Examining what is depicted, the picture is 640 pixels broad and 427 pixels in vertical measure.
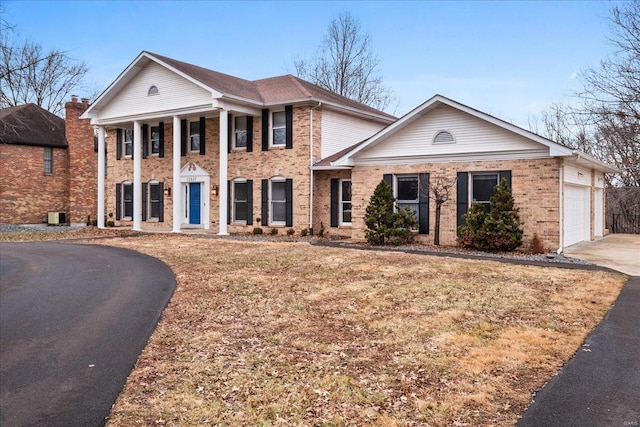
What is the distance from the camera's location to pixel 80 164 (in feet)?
101

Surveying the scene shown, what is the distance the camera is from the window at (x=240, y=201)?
22.7 metres

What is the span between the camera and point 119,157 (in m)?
27.3

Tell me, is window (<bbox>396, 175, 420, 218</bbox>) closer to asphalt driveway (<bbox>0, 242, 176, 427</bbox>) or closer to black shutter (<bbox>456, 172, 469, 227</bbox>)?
black shutter (<bbox>456, 172, 469, 227</bbox>)

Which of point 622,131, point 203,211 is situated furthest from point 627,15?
point 203,211

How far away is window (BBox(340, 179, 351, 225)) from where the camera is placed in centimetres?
2103

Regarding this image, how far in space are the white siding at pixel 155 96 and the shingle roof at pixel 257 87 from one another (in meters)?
0.50

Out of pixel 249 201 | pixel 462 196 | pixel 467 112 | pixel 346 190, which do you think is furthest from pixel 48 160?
pixel 467 112

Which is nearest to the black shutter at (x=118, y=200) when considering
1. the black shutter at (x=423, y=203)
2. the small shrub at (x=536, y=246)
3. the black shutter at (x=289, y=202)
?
the black shutter at (x=289, y=202)

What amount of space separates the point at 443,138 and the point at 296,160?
640cm

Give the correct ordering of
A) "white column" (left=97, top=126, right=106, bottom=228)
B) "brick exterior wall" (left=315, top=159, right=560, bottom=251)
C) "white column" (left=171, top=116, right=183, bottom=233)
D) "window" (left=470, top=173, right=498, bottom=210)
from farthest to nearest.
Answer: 1. "white column" (left=97, top=126, right=106, bottom=228)
2. "white column" (left=171, top=116, right=183, bottom=233)
3. "window" (left=470, top=173, right=498, bottom=210)
4. "brick exterior wall" (left=315, top=159, right=560, bottom=251)

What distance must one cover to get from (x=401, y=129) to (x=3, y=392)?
14341 millimetres

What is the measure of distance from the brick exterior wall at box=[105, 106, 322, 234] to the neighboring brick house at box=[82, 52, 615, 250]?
0.05 m

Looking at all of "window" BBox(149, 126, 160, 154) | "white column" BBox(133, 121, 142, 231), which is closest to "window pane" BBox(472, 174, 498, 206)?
"white column" BBox(133, 121, 142, 231)

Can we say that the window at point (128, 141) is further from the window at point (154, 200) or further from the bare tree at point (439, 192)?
the bare tree at point (439, 192)
